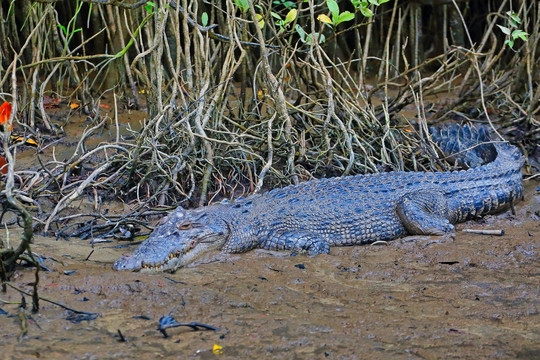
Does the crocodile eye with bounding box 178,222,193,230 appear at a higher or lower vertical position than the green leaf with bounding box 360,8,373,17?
lower

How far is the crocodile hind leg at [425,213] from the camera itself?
170 inches

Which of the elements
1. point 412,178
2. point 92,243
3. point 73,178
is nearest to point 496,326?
point 412,178

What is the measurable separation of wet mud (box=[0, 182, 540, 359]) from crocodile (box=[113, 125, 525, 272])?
15cm

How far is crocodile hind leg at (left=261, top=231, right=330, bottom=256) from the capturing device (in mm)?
3992

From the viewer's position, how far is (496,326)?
107 inches

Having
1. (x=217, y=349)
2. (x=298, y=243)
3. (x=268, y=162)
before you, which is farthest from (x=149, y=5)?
(x=217, y=349)

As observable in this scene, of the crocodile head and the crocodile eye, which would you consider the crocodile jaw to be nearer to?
the crocodile head

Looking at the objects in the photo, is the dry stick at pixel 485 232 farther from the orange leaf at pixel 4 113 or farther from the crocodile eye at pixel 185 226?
the orange leaf at pixel 4 113

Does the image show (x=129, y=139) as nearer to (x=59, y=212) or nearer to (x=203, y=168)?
(x=203, y=168)

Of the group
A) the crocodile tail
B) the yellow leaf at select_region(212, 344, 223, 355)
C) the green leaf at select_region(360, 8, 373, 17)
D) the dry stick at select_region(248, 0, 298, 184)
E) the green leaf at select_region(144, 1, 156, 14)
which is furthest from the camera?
the crocodile tail

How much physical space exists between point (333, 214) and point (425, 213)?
25.7 inches

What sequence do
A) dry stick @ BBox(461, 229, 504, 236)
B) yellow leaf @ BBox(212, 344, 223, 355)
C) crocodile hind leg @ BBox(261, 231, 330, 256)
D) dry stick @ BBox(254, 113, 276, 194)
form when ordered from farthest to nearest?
dry stick @ BBox(254, 113, 276, 194)
dry stick @ BBox(461, 229, 504, 236)
crocodile hind leg @ BBox(261, 231, 330, 256)
yellow leaf @ BBox(212, 344, 223, 355)

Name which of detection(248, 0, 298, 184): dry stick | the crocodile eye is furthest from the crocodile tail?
the crocodile eye

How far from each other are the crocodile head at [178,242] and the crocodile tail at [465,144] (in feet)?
8.15
